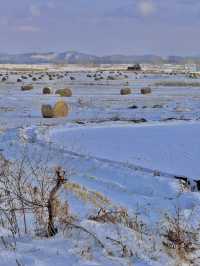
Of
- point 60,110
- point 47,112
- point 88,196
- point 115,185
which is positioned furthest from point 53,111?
point 88,196

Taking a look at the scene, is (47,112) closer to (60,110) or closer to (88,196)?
(60,110)

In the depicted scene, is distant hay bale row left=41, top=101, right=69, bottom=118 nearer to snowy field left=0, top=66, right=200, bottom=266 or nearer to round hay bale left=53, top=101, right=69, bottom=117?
round hay bale left=53, top=101, right=69, bottom=117

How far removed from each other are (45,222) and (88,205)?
2937 millimetres

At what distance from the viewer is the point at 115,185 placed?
12.0 meters

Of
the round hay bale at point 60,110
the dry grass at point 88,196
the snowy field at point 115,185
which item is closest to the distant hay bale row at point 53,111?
the round hay bale at point 60,110

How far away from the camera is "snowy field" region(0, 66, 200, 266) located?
545 centimetres

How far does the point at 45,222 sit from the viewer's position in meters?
6.38

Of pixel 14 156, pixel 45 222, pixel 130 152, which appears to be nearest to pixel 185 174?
pixel 130 152

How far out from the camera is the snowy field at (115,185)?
545 centimetres

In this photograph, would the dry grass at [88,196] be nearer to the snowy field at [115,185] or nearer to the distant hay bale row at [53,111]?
the snowy field at [115,185]

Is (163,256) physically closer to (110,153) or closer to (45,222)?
(45,222)

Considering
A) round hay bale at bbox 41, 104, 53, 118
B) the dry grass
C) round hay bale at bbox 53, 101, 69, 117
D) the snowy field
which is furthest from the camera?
round hay bale at bbox 53, 101, 69, 117

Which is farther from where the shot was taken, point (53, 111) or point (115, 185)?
point (53, 111)

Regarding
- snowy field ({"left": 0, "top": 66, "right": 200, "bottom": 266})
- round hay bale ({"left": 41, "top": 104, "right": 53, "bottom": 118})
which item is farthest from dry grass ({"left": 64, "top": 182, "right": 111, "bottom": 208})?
round hay bale ({"left": 41, "top": 104, "right": 53, "bottom": 118})
